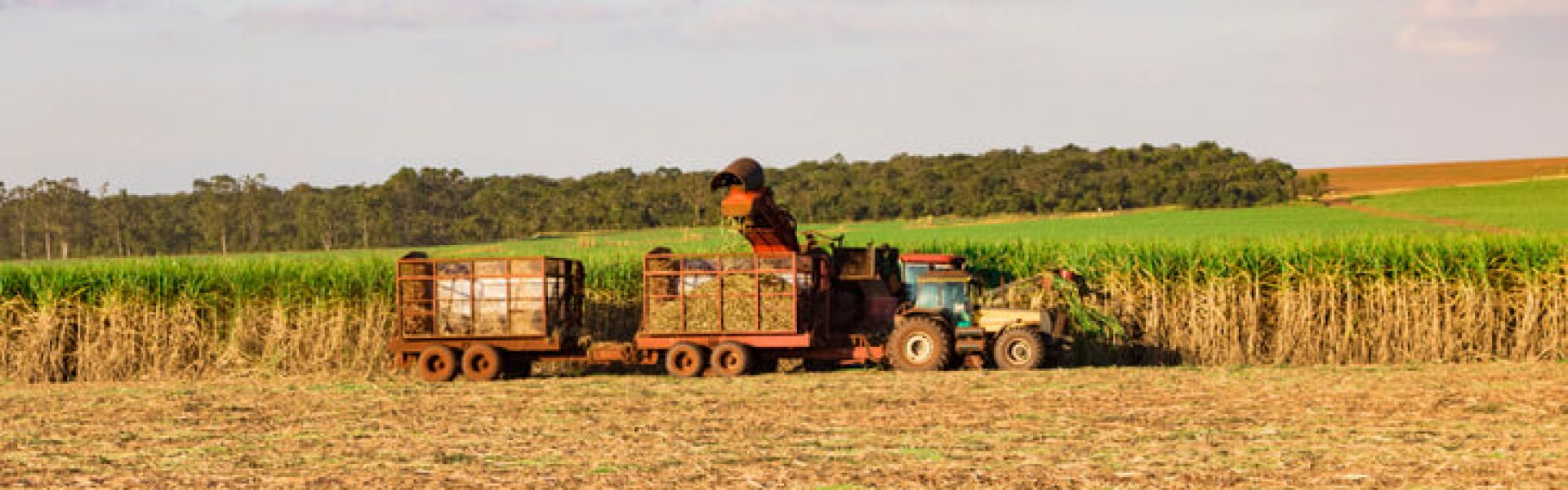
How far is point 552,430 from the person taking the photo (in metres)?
14.3

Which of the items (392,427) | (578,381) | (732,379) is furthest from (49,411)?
(732,379)

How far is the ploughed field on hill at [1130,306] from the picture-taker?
2264cm

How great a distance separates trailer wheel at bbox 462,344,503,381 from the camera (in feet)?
66.2

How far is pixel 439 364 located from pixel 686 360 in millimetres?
3615

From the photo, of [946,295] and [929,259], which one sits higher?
[929,259]

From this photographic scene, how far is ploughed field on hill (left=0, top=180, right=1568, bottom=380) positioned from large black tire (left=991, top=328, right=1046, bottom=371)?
250 centimetres

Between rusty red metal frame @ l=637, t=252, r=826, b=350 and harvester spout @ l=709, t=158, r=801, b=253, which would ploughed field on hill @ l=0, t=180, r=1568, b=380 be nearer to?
harvester spout @ l=709, t=158, r=801, b=253

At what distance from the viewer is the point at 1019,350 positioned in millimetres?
20562

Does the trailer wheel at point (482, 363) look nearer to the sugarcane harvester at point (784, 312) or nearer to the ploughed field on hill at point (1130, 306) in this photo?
the sugarcane harvester at point (784, 312)

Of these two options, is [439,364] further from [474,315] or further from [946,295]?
[946,295]

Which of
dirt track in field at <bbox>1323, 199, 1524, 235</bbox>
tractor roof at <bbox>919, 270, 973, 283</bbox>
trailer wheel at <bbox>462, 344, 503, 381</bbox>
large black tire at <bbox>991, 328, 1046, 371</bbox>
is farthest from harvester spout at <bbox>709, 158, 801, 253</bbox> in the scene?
dirt track in field at <bbox>1323, 199, 1524, 235</bbox>

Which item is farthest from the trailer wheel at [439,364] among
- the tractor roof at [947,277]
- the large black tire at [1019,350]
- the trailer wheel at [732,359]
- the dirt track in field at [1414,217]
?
the dirt track in field at [1414,217]

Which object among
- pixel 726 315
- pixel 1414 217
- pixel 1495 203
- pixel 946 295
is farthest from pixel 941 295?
pixel 1495 203

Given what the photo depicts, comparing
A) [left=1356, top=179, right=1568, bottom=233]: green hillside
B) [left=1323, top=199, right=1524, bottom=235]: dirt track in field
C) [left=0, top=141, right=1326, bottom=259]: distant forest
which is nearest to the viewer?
[left=1323, top=199, right=1524, bottom=235]: dirt track in field
